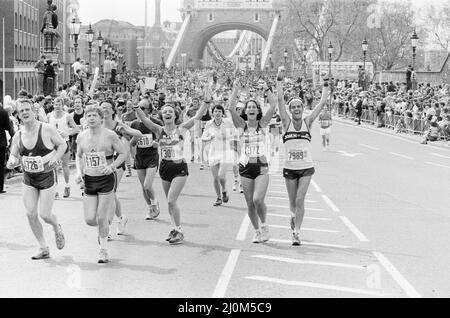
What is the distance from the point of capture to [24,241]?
1108 centimetres

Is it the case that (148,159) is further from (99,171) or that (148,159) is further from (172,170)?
(99,171)

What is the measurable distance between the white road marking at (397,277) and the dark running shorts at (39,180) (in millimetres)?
4157

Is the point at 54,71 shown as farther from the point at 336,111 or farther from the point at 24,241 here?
the point at 336,111

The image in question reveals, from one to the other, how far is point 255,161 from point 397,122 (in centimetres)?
2961

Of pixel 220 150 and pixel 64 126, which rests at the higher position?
pixel 64 126

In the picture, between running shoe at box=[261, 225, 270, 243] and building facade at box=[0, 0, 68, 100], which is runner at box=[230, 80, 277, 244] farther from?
building facade at box=[0, 0, 68, 100]

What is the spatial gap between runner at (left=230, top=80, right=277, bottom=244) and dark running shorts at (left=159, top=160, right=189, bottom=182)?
2.72 ft

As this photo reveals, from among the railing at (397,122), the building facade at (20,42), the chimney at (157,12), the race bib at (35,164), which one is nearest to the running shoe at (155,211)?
the race bib at (35,164)

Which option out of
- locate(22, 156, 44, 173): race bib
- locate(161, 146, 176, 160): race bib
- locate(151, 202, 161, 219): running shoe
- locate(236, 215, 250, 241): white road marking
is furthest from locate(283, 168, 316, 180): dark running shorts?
locate(22, 156, 44, 173): race bib

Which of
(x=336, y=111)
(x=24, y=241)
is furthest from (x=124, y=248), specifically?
(x=336, y=111)

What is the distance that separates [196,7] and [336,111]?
111 meters

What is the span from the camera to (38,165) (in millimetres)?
9898

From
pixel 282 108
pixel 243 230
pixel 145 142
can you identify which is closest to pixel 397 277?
pixel 282 108

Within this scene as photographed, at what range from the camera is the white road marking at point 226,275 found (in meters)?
8.03
